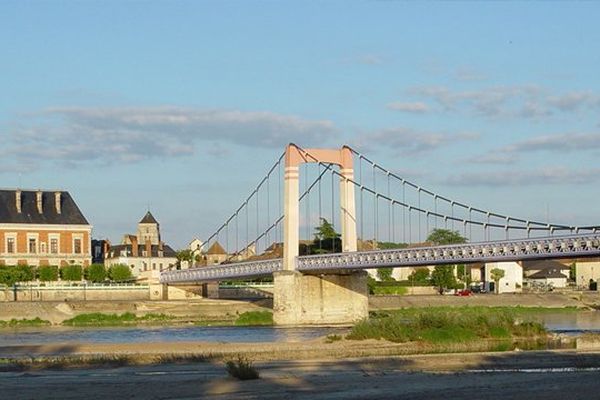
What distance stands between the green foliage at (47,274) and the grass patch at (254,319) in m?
27.0

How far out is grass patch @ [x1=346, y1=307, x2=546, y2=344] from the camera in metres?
42.4

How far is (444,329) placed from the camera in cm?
4294

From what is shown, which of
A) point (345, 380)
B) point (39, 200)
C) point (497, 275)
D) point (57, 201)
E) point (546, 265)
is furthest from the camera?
point (546, 265)

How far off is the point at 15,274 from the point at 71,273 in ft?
25.8

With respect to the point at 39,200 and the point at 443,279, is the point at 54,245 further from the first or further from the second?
the point at 443,279

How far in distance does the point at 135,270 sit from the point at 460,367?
351 ft

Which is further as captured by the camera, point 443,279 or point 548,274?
point 548,274

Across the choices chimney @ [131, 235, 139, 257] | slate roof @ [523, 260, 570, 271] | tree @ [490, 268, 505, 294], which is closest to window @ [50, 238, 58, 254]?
chimney @ [131, 235, 139, 257]

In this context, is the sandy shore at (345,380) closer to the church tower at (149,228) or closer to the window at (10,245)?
the window at (10,245)

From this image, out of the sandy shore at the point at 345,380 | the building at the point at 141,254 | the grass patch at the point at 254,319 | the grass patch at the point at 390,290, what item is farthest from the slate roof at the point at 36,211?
the sandy shore at the point at 345,380

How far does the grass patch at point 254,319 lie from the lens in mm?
76625

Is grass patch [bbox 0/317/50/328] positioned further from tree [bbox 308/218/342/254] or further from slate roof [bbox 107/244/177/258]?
slate roof [bbox 107/244/177/258]

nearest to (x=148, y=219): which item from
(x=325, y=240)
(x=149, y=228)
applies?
(x=149, y=228)

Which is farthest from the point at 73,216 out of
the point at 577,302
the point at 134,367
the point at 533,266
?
the point at 134,367
